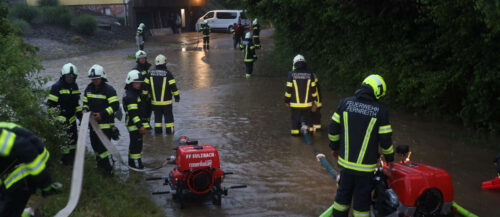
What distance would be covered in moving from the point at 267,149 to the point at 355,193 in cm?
410

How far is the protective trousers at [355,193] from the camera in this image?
5371mm

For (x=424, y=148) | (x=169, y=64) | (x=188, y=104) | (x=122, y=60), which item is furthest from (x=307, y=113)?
(x=122, y=60)

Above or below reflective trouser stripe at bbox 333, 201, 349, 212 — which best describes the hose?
below

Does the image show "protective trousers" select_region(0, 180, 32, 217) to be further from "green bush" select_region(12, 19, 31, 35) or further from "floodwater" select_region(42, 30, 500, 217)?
"green bush" select_region(12, 19, 31, 35)

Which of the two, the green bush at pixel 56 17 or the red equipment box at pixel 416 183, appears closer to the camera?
the red equipment box at pixel 416 183

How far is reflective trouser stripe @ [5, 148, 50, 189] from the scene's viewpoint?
4238mm

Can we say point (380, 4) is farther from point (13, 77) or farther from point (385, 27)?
point (13, 77)

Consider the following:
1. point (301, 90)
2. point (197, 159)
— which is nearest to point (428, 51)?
point (301, 90)

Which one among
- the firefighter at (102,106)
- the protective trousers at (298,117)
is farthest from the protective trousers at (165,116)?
the firefighter at (102,106)

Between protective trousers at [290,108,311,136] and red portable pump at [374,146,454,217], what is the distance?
4554 mm

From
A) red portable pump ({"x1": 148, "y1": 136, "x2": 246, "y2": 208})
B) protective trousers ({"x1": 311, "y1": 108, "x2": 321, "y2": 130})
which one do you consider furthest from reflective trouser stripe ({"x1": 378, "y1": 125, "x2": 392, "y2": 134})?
protective trousers ({"x1": 311, "y1": 108, "x2": 321, "y2": 130})

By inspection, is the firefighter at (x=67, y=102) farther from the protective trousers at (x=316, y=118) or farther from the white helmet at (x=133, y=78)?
the protective trousers at (x=316, y=118)

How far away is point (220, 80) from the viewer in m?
17.8

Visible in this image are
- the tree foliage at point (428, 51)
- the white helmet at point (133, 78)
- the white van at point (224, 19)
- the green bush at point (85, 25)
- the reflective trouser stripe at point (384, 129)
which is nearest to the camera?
the reflective trouser stripe at point (384, 129)
